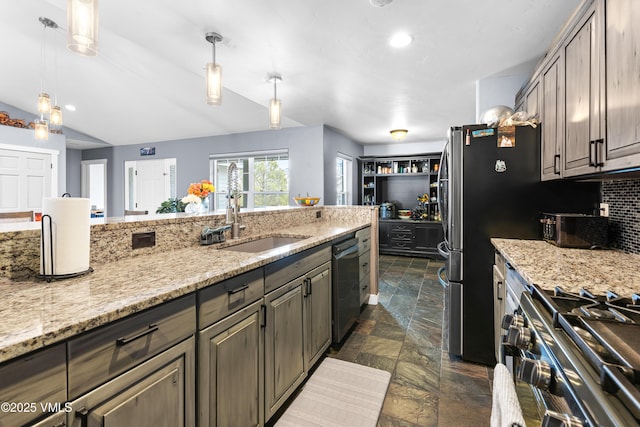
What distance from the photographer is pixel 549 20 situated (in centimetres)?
203

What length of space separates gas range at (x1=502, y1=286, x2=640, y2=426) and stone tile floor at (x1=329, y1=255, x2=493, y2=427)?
84cm

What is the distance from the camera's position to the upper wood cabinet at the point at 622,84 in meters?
1.11

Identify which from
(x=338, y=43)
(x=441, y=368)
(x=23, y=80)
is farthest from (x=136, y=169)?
(x=441, y=368)

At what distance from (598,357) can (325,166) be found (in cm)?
469

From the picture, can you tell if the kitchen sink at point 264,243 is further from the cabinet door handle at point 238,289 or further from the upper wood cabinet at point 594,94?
the upper wood cabinet at point 594,94

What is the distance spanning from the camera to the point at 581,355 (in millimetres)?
678

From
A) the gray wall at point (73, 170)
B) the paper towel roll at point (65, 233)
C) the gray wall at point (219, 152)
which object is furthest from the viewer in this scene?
the gray wall at point (73, 170)

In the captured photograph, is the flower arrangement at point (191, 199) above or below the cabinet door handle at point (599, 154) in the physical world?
below

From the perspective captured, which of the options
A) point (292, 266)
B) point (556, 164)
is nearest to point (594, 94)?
point (556, 164)

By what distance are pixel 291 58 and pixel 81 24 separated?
5.50ft

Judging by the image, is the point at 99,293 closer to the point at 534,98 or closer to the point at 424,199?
the point at 534,98

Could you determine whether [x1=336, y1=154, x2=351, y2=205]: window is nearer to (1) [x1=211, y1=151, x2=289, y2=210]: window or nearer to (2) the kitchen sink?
(1) [x1=211, y1=151, x2=289, y2=210]: window

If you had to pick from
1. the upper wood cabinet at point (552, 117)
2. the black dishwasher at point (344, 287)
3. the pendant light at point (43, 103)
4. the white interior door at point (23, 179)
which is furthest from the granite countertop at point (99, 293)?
the white interior door at point (23, 179)

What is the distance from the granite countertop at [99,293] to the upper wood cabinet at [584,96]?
5.42ft
